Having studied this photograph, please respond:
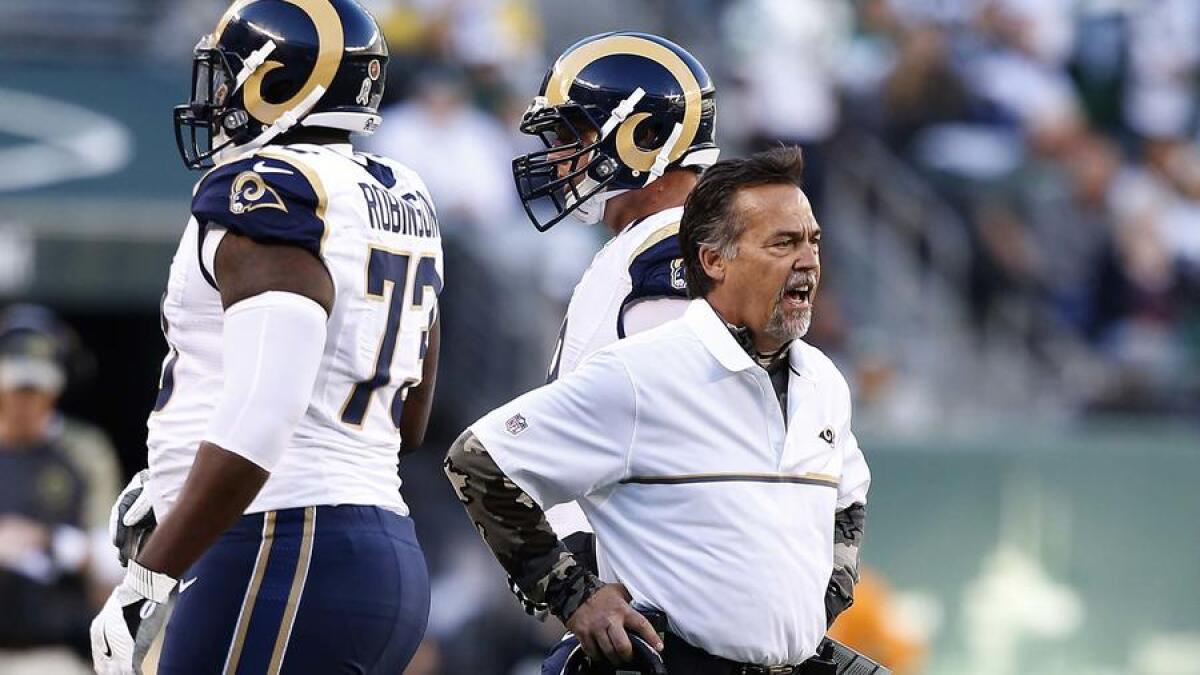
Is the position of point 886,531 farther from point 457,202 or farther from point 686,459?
point 686,459

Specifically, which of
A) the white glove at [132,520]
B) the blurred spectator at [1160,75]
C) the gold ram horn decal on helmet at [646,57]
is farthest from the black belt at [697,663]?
the blurred spectator at [1160,75]

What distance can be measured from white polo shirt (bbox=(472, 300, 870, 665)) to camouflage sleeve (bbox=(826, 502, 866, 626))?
0.61ft

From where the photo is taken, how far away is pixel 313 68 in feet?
13.7

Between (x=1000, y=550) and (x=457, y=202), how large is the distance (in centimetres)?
355

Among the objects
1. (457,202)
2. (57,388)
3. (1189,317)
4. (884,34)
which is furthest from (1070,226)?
(57,388)

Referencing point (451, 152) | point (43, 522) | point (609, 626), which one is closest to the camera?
point (609, 626)

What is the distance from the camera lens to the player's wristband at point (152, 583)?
12.7ft

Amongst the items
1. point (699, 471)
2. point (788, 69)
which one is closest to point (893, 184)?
point (788, 69)

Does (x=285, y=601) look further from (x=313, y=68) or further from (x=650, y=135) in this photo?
(x=650, y=135)

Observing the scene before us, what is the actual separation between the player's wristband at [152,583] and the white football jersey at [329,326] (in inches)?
5.3

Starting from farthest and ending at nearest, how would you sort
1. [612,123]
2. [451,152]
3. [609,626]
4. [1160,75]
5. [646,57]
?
[1160,75], [451,152], [646,57], [612,123], [609,626]

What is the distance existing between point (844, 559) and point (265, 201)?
4.50ft

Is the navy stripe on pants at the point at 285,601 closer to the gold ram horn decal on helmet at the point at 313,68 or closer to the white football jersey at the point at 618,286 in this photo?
the white football jersey at the point at 618,286

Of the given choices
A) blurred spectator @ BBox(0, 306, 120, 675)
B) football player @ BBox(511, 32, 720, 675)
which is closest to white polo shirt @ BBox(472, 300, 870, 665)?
football player @ BBox(511, 32, 720, 675)
